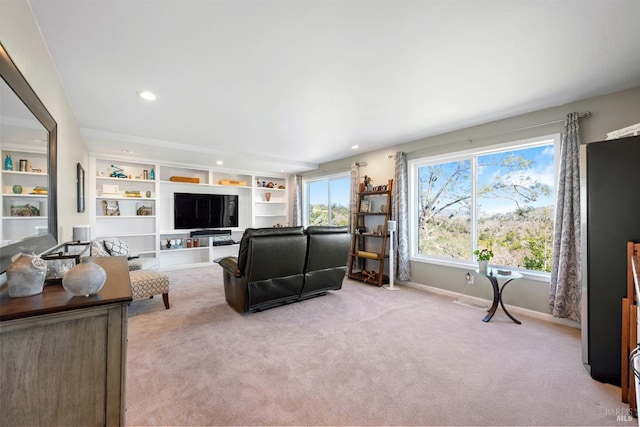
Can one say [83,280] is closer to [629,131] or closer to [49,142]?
[49,142]

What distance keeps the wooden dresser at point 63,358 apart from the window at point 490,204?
13.1 ft

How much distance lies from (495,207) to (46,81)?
4752 millimetres

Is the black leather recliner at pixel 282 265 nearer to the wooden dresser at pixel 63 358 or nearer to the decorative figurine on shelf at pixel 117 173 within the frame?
the wooden dresser at pixel 63 358

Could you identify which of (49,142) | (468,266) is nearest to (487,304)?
(468,266)

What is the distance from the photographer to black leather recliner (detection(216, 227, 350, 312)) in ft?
9.59

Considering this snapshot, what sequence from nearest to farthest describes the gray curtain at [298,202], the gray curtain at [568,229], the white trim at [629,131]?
the white trim at [629,131] < the gray curtain at [568,229] < the gray curtain at [298,202]

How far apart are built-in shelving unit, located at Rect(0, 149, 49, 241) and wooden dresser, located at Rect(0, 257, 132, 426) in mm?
377

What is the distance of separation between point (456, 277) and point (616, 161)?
2.33 meters

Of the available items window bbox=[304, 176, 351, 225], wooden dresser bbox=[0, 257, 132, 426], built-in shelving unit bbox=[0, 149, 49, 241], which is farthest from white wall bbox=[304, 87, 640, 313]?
built-in shelving unit bbox=[0, 149, 49, 241]

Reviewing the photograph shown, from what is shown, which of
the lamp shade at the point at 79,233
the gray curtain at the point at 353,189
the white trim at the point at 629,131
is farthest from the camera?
the gray curtain at the point at 353,189

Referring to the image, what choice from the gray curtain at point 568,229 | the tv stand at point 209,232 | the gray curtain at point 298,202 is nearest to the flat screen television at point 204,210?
the tv stand at point 209,232

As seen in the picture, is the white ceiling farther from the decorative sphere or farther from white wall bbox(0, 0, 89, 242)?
the decorative sphere

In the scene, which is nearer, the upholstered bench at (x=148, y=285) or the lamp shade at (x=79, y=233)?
the lamp shade at (x=79, y=233)

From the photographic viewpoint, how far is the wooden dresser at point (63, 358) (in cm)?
85
